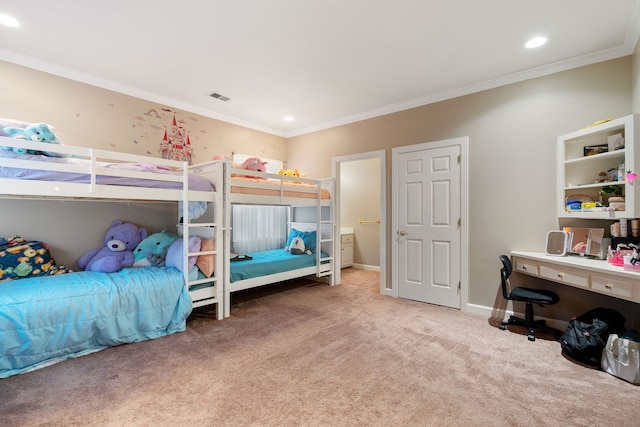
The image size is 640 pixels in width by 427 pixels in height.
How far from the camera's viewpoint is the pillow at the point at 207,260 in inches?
119

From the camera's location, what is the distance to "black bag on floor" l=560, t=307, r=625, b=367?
2.21 metres

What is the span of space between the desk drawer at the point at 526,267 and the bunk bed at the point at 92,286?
3076 mm

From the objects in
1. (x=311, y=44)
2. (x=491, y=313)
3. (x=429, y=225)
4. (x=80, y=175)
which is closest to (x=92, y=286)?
(x=80, y=175)

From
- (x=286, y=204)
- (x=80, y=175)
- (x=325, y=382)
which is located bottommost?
(x=325, y=382)

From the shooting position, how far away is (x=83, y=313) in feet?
7.39

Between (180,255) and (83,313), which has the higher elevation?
(180,255)

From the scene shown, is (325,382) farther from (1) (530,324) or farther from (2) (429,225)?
(2) (429,225)

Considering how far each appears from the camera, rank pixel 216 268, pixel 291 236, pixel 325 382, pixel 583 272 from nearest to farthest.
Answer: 1. pixel 325 382
2. pixel 583 272
3. pixel 216 268
4. pixel 291 236

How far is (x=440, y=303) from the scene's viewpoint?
363 centimetres

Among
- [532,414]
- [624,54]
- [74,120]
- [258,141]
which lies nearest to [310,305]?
[532,414]

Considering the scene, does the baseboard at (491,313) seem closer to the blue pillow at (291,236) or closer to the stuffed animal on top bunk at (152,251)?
the blue pillow at (291,236)

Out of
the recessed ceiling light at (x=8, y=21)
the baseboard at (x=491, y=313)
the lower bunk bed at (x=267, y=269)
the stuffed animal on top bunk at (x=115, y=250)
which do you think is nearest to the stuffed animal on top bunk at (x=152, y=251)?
the stuffed animal on top bunk at (x=115, y=250)

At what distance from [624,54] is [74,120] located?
5.31 m

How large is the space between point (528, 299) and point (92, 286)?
12.4 feet
